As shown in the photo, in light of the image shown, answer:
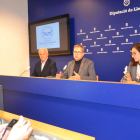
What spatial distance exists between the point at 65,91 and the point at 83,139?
1416 millimetres

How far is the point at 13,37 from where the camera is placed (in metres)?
5.06

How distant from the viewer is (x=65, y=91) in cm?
227

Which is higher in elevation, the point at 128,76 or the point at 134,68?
the point at 134,68

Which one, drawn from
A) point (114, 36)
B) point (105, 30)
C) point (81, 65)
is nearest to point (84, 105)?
point (81, 65)

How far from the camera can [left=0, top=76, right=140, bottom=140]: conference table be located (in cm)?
179

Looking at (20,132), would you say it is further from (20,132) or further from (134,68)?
(134,68)

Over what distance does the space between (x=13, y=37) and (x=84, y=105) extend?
150 inches

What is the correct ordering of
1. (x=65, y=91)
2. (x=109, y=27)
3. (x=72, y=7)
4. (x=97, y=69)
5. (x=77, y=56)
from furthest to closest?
(x=72, y=7), (x=97, y=69), (x=109, y=27), (x=77, y=56), (x=65, y=91)

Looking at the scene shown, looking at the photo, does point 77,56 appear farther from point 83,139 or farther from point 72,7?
point 83,139

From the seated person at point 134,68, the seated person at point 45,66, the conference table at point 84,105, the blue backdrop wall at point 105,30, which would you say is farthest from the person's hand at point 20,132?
the blue backdrop wall at point 105,30

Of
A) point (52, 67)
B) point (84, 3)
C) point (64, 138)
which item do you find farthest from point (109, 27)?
point (64, 138)

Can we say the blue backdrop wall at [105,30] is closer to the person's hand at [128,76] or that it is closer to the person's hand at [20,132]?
the person's hand at [128,76]

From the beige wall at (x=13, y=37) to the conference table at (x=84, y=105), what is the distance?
212 cm

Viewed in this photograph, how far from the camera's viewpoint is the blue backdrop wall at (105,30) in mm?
3594
